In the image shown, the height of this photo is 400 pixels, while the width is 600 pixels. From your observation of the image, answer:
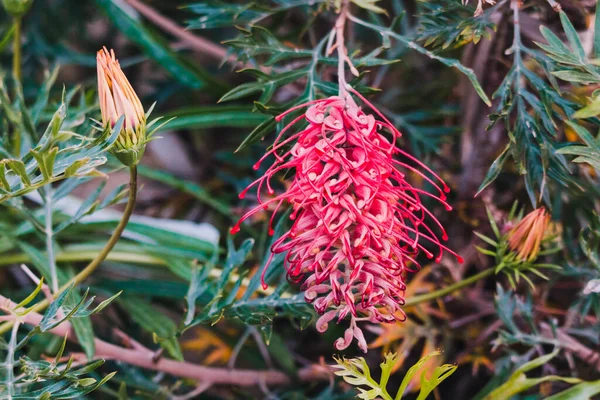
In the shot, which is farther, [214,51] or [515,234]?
[214,51]

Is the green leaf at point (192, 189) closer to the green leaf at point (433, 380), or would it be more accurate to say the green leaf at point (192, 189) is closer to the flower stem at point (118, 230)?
the flower stem at point (118, 230)

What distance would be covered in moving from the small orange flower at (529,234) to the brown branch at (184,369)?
23 centimetres

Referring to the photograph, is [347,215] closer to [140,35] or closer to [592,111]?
[592,111]

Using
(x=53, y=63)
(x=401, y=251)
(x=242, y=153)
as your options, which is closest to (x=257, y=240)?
(x=242, y=153)

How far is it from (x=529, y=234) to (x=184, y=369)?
1.12 ft

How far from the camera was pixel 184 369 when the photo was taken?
1.90 feet

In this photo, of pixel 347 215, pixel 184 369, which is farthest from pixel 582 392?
pixel 184 369

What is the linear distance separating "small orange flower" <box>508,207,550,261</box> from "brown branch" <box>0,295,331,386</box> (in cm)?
23

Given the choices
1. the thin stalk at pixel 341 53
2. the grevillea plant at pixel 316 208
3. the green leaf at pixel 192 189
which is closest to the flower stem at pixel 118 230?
the grevillea plant at pixel 316 208

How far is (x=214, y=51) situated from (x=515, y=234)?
43 centimetres

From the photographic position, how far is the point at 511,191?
0.68 metres

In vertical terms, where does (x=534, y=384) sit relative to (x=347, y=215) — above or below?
below

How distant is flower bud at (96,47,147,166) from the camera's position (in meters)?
0.37

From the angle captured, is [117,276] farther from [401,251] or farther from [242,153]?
[401,251]
